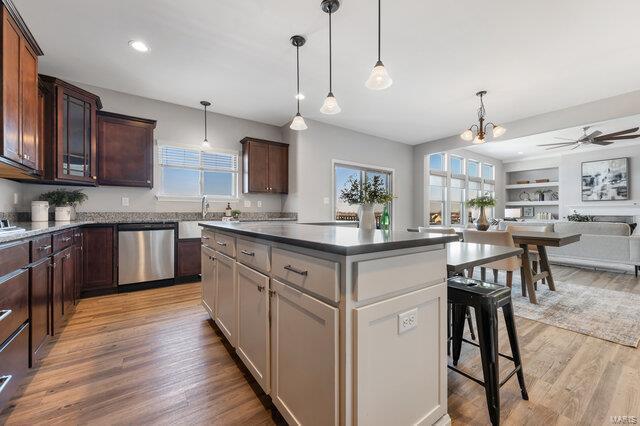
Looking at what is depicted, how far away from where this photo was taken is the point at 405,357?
1126 mm

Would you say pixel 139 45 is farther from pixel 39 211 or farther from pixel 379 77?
pixel 379 77

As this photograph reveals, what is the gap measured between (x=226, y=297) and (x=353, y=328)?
1.37m

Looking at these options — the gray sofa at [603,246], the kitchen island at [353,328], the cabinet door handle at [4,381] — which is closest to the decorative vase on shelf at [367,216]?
the kitchen island at [353,328]

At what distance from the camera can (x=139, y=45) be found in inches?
110

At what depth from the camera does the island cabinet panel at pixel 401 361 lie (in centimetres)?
99

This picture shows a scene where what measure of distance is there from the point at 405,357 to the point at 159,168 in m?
4.41

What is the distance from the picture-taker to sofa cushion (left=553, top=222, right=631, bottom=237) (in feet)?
14.3

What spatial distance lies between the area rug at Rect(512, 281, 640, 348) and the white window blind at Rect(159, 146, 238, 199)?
4.54 meters

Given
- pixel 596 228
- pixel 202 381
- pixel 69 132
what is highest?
pixel 69 132

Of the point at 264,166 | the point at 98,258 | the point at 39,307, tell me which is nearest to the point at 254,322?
the point at 39,307

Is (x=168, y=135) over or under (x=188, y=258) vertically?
over

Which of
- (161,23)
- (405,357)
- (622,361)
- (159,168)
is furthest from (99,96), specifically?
(622,361)

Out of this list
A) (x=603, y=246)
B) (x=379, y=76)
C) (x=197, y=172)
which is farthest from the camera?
(x=197, y=172)

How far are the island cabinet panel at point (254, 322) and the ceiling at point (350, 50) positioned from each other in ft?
7.29
